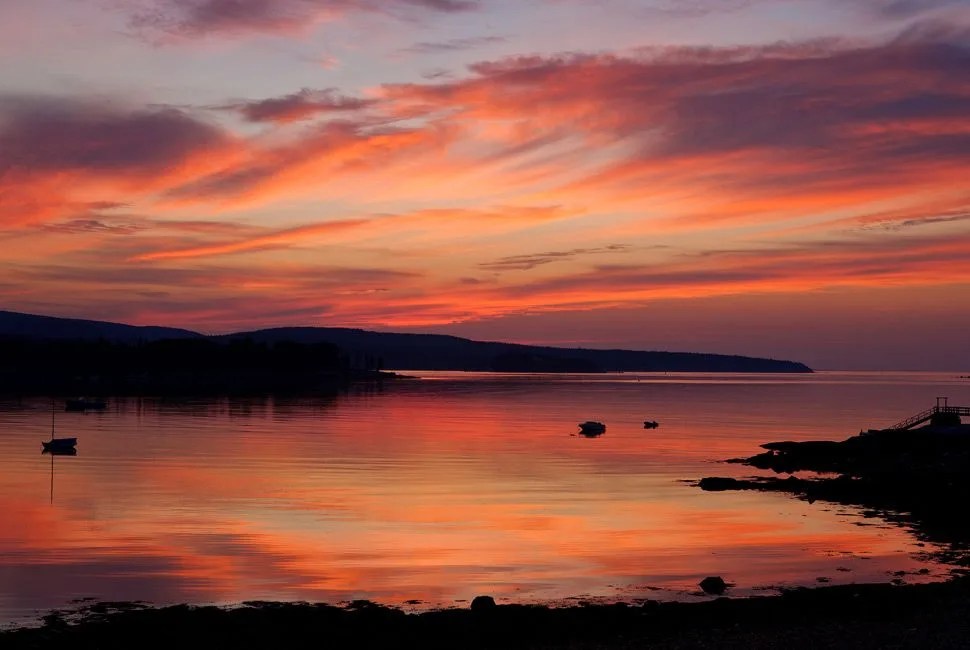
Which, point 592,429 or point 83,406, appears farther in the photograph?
point 83,406

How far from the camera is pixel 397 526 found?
53.2m

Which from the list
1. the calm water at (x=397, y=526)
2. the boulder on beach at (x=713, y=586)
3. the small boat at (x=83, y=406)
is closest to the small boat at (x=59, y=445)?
the calm water at (x=397, y=526)

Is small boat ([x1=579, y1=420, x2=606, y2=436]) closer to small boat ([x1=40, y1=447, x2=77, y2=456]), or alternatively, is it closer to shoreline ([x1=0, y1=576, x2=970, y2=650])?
small boat ([x1=40, y1=447, x2=77, y2=456])

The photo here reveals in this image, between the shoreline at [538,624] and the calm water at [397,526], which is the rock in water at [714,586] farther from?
the shoreline at [538,624]

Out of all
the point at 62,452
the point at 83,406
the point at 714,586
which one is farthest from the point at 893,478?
the point at 83,406

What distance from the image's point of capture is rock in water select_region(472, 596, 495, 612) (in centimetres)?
3242

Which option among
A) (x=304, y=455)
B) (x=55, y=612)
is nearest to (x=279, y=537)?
(x=55, y=612)

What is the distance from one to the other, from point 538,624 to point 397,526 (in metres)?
22.9

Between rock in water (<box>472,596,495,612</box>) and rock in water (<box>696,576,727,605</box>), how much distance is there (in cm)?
914

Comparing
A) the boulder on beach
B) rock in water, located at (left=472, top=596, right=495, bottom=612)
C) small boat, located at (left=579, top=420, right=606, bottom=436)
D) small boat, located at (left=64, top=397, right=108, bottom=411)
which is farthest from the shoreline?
small boat, located at (left=64, top=397, right=108, bottom=411)

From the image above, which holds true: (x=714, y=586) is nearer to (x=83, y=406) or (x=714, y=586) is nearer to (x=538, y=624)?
(x=538, y=624)

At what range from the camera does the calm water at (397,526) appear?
38.7 metres

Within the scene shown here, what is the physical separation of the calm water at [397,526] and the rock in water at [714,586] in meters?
0.64

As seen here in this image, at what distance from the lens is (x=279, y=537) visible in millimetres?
49375
